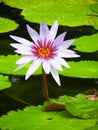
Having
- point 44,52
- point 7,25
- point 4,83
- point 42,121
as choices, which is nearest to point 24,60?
point 44,52

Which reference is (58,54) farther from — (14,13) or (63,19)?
(14,13)

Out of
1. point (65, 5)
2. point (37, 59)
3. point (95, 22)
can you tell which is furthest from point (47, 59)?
point (65, 5)

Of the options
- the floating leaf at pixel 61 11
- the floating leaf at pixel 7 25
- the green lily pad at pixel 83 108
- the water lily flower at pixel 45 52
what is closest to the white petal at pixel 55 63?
the water lily flower at pixel 45 52

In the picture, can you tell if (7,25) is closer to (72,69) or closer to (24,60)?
(72,69)

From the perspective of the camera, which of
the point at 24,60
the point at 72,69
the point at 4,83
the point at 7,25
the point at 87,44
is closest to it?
the point at 24,60

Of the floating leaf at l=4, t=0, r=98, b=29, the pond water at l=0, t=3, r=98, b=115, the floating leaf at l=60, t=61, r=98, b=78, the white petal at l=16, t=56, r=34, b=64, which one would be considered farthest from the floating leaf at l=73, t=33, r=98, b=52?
the white petal at l=16, t=56, r=34, b=64

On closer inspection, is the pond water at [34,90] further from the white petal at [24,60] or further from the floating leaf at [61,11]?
the floating leaf at [61,11]
